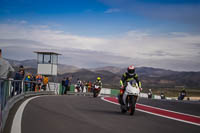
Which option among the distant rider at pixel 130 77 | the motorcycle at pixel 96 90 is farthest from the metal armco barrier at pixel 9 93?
the motorcycle at pixel 96 90

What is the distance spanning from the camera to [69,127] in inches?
319

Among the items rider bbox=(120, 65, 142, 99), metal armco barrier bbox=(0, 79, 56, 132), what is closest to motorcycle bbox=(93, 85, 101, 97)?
metal armco barrier bbox=(0, 79, 56, 132)

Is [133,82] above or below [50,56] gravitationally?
below

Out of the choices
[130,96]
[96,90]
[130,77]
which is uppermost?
[130,77]

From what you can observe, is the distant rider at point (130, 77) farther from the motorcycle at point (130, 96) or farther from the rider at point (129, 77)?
the motorcycle at point (130, 96)

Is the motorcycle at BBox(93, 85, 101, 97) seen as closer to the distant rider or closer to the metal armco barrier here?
the metal armco barrier

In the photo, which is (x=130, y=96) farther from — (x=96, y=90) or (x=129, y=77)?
(x=96, y=90)

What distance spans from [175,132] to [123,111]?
474 centimetres

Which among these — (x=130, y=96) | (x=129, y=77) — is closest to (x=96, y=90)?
(x=129, y=77)

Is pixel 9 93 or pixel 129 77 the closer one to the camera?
pixel 9 93

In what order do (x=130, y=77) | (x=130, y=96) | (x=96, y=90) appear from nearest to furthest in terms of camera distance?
(x=130, y=96) → (x=130, y=77) → (x=96, y=90)

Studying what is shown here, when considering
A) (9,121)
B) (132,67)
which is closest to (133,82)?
(132,67)

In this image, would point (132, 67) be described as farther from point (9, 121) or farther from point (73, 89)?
point (73, 89)

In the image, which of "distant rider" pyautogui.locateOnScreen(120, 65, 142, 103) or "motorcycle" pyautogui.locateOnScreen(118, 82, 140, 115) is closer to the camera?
"motorcycle" pyautogui.locateOnScreen(118, 82, 140, 115)
